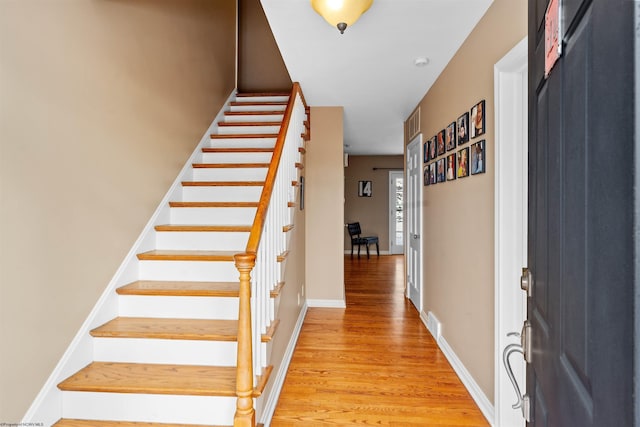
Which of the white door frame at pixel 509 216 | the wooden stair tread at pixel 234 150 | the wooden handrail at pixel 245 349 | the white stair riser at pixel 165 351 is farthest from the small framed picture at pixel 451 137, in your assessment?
the white stair riser at pixel 165 351

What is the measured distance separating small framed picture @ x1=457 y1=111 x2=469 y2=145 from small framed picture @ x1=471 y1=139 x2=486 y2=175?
0.16m

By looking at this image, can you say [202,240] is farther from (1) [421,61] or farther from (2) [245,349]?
(1) [421,61]

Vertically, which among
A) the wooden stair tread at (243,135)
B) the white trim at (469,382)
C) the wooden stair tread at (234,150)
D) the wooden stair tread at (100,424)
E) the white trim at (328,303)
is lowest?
the white trim at (469,382)

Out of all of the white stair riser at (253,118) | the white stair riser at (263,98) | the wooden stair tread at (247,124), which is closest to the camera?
the wooden stair tread at (247,124)

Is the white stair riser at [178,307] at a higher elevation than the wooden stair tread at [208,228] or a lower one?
lower

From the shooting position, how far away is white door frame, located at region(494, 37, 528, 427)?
69.9 inches

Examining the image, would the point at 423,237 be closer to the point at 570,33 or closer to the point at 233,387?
the point at 233,387

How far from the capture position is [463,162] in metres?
2.36

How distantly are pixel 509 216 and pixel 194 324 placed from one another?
1.94 meters

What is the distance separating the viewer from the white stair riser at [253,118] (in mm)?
3816

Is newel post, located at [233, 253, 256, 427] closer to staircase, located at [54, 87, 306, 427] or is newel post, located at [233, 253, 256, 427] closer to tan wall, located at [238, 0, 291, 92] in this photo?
staircase, located at [54, 87, 306, 427]

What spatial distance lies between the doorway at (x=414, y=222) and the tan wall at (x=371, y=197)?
12.7 ft

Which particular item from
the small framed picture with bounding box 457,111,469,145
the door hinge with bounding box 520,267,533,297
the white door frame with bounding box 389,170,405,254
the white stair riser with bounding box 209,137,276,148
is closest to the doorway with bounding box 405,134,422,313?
the small framed picture with bounding box 457,111,469,145

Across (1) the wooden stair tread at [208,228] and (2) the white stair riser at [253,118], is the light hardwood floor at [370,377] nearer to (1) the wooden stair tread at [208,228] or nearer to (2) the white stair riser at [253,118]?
(1) the wooden stair tread at [208,228]
